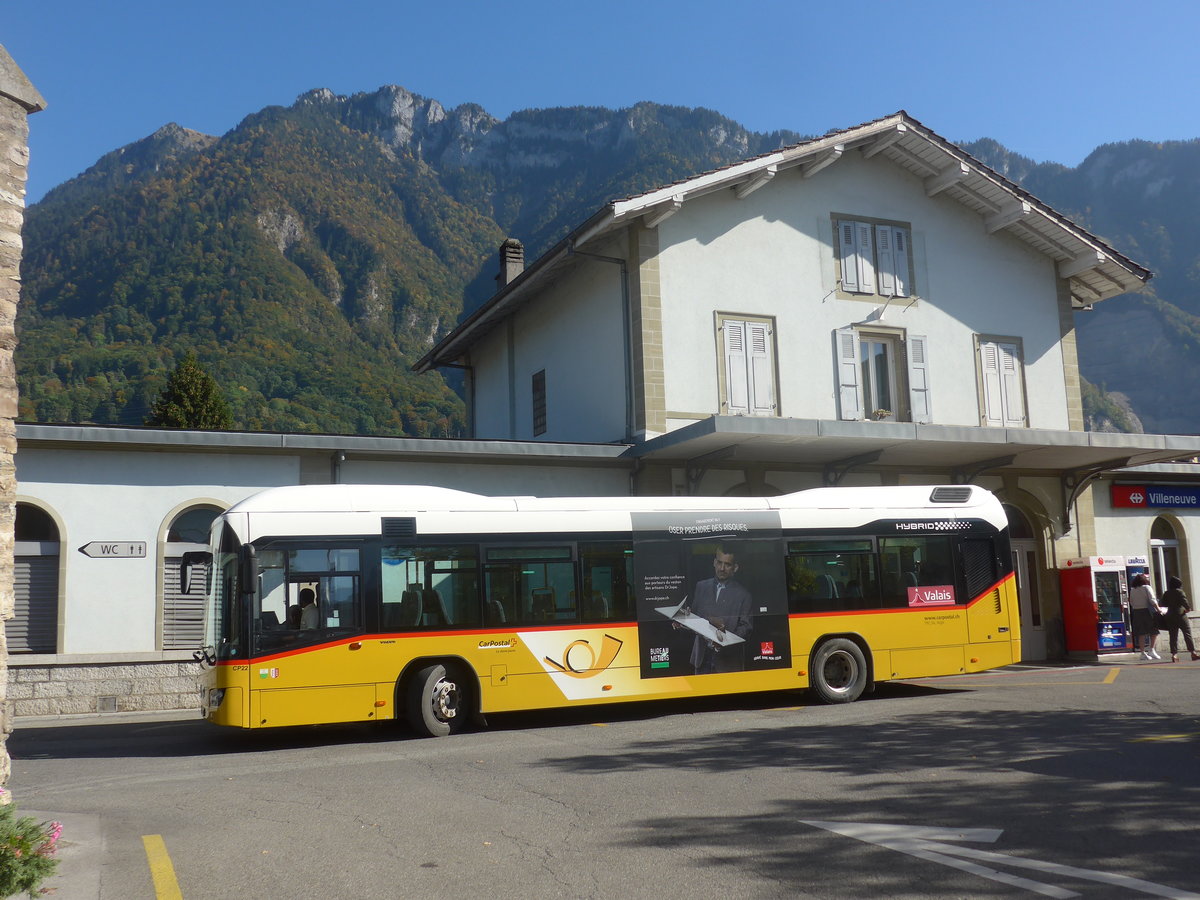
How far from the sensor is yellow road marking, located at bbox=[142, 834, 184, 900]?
219 inches

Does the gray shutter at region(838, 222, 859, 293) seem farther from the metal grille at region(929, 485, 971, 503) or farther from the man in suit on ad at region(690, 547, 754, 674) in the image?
the man in suit on ad at region(690, 547, 754, 674)

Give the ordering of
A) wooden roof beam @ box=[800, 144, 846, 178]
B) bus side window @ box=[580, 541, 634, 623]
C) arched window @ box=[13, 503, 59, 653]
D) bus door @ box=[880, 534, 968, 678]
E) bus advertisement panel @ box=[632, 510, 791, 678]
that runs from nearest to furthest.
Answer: bus side window @ box=[580, 541, 634, 623]
bus advertisement panel @ box=[632, 510, 791, 678]
bus door @ box=[880, 534, 968, 678]
arched window @ box=[13, 503, 59, 653]
wooden roof beam @ box=[800, 144, 846, 178]

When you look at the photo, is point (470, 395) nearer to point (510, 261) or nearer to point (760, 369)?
point (510, 261)

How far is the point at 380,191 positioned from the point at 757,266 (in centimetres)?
10121

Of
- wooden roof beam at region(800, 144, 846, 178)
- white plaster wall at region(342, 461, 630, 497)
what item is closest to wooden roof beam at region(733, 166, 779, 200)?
wooden roof beam at region(800, 144, 846, 178)

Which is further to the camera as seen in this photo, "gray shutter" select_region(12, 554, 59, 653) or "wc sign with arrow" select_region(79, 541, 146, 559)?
"wc sign with arrow" select_region(79, 541, 146, 559)

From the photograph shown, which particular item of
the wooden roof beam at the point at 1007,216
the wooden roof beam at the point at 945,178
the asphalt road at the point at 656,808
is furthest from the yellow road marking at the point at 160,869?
the wooden roof beam at the point at 1007,216

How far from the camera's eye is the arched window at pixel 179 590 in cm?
1577

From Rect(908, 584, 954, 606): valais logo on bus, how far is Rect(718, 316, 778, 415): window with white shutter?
5723 mm

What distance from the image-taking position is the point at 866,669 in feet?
46.3

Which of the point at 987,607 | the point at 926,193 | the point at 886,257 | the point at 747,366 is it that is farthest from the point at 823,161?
the point at 987,607

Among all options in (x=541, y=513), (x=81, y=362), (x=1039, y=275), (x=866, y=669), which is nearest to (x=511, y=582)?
(x=541, y=513)

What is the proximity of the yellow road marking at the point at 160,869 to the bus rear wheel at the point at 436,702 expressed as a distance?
4874mm

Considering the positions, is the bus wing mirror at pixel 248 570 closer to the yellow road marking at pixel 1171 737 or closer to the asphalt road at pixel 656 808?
the asphalt road at pixel 656 808
